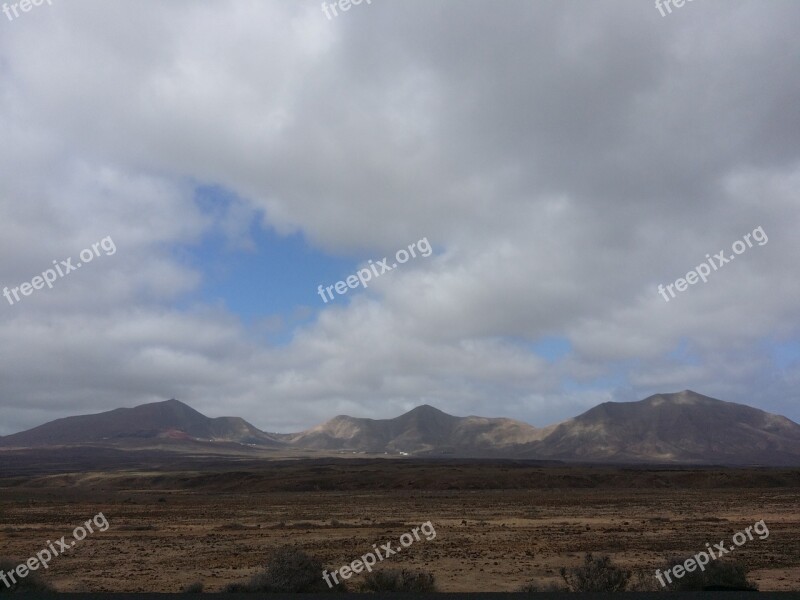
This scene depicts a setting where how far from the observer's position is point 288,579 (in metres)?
13.8

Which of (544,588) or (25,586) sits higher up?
(25,586)

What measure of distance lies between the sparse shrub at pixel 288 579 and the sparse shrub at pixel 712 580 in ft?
23.5

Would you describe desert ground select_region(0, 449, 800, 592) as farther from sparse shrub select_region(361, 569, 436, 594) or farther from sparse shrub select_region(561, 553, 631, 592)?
sparse shrub select_region(561, 553, 631, 592)

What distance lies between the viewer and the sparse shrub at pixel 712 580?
13.0m

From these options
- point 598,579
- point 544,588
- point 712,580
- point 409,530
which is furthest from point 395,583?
point 409,530

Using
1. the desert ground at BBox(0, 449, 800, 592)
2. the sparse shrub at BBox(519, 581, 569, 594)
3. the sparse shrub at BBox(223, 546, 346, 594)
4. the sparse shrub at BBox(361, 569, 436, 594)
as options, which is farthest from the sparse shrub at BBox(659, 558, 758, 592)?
the sparse shrub at BBox(223, 546, 346, 594)

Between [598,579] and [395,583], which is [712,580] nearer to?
[598,579]

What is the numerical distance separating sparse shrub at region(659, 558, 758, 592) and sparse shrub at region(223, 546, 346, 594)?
717 cm

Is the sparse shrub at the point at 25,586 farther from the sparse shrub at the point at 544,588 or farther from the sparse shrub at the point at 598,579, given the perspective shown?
the sparse shrub at the point at 598,579

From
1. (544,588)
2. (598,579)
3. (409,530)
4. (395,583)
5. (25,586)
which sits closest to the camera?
(598,579)

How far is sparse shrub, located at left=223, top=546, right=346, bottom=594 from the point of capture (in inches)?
536

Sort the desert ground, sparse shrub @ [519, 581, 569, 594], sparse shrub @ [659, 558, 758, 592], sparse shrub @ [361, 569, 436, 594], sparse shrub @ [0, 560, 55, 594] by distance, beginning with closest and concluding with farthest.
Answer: sparse shrub @ [659, 558, 758, 592] < sparse shrub @ [0, 560, 55, 594] < sparse shrub @ [519, 581, 569, 594] < sparse shrub @ [361, 569, 436, 594] < the desert ground

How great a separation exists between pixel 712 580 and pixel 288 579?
29.5ft

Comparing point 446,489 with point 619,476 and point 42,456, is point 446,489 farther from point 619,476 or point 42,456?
point 42,456
